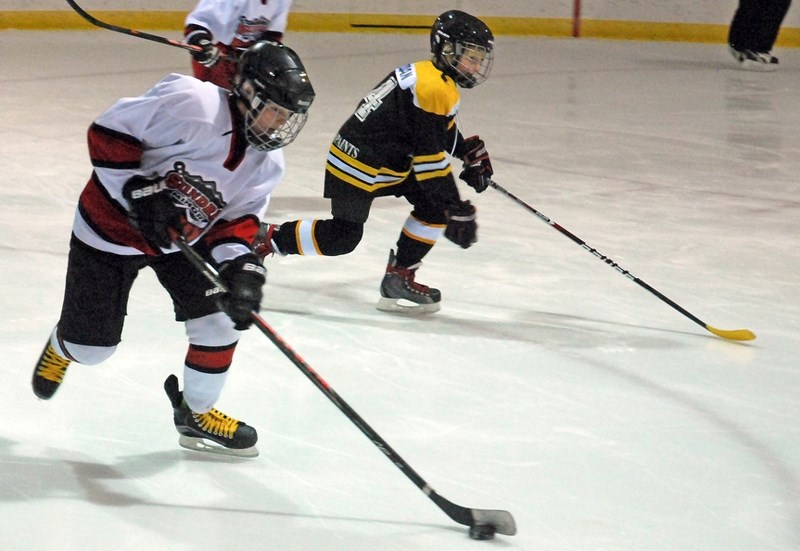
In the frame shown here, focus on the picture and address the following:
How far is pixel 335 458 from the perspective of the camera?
7.66ft

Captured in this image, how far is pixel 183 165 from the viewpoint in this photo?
7.13 feet

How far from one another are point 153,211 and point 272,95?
295mm

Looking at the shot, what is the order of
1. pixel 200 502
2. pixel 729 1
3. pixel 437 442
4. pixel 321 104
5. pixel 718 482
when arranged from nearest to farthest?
pixel 200 502
pixel 718 482
pixel 437 442
pixel 321 104
pixel 729 1

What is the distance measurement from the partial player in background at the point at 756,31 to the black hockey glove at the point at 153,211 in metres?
7.25

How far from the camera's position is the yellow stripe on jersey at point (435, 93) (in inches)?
123

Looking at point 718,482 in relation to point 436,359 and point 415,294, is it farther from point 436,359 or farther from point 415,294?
point 415,294

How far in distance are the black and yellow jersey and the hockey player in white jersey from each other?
0.90m

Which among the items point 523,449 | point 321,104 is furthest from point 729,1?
point 523,449

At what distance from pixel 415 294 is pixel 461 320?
16 centimetres

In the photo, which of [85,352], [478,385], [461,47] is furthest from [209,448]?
[461,47]

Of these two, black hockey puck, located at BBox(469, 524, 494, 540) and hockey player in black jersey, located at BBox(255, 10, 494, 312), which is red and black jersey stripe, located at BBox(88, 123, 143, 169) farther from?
hockey player in black jersey, located at BBox(255, 10, 494, 312)

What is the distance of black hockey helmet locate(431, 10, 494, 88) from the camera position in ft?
10.1

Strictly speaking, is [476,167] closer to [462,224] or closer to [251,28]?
[462,224]

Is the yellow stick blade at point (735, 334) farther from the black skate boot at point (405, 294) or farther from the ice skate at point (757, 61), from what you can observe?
the ice skate at point (757, 61)
